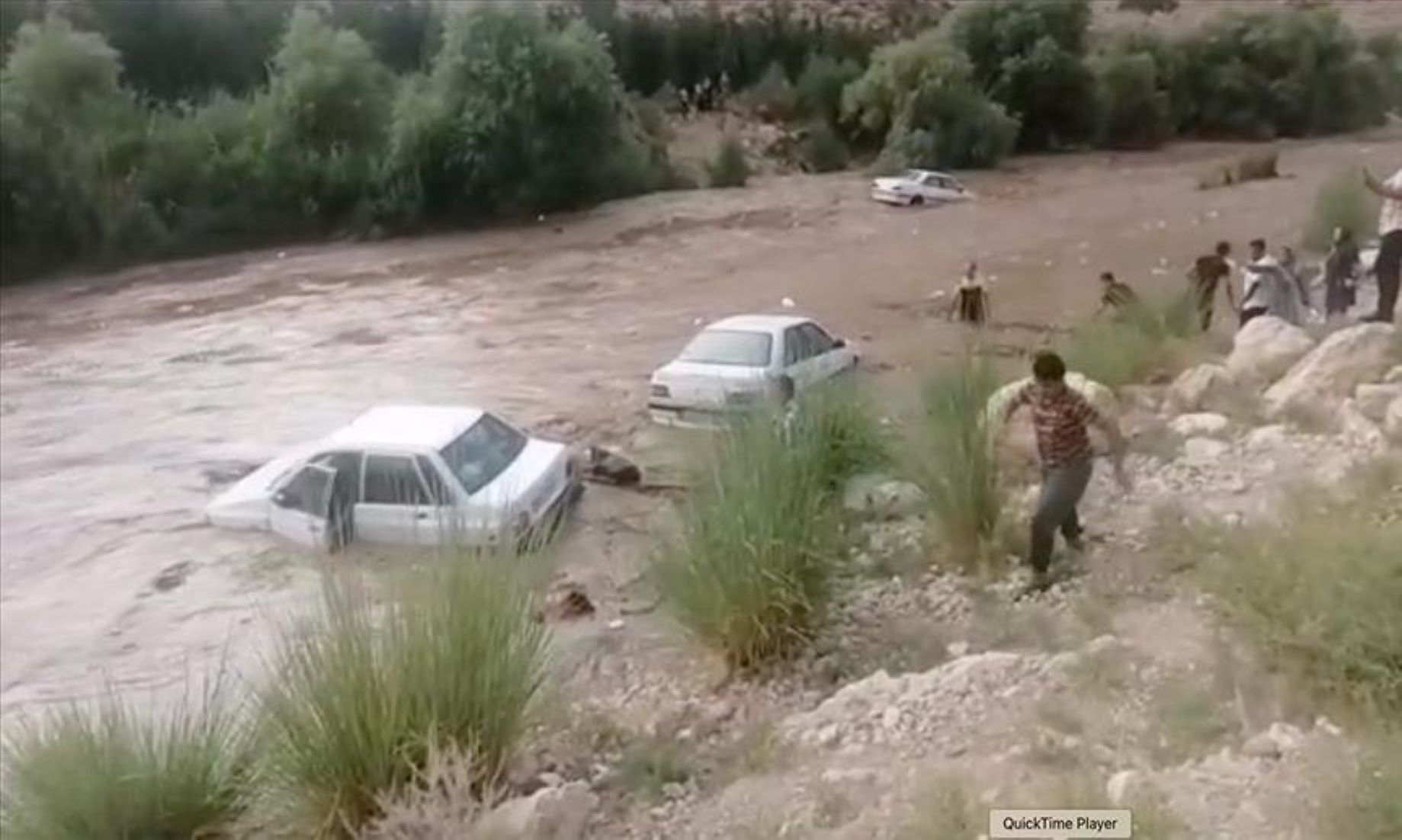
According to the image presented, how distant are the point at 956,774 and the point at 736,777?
1019 mm

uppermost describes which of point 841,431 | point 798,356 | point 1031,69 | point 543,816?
point 1031,69

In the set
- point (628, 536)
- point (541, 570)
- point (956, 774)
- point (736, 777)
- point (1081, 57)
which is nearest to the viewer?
point (956, 774)

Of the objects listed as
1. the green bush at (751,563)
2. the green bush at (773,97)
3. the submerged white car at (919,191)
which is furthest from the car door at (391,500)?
the green bush at (773,97)

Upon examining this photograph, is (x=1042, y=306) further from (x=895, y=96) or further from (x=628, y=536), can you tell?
(x=895, y=96)

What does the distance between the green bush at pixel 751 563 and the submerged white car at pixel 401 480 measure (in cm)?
281

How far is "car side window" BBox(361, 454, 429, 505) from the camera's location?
11156 millimetres

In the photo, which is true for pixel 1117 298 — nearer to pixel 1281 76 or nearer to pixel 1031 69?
pixel 1281 76

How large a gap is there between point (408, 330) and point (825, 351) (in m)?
9.35

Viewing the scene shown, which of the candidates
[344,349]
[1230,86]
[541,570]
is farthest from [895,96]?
[541,570]

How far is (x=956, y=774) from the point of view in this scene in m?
5.25

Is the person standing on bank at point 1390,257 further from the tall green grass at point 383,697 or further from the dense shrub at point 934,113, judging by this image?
the dense shrub at point 934,113

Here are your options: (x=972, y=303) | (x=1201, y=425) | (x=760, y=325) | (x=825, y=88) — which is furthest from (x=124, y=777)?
(x=825, y=88)

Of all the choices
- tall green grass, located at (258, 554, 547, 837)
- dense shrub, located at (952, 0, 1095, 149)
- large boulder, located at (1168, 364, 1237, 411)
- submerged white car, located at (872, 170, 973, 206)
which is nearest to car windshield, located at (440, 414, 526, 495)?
large boulder, located at (1168, 364, 1237, 411)

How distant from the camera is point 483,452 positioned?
11766mm
